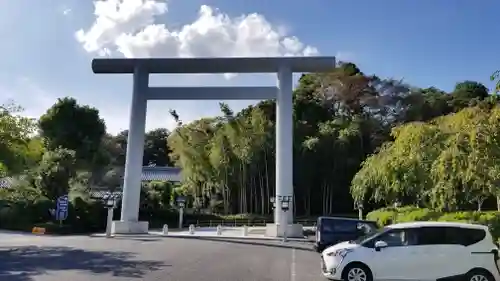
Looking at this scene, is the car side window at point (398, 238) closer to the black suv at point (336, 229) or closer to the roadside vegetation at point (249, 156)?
the black suv at point (336, 229)

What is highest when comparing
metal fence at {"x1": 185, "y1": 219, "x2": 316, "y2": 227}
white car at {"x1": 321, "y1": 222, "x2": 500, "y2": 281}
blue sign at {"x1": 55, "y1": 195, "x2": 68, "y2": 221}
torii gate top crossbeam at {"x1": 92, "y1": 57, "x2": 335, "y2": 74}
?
torii gate top crossbeam at {"x1": 92, "y1": 57, "x2": 335, "y2": 74}

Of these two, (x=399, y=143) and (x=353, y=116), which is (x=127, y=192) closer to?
(x=399, y=143)

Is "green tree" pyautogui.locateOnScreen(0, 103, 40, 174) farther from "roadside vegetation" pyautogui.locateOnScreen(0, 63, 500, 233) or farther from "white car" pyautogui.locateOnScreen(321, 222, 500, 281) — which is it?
"white car" pyautogui.locateOnScreen(321, 222, 500, 281)

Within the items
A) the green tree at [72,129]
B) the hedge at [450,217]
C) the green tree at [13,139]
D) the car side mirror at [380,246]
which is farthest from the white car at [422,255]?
the green tree at [72,129]

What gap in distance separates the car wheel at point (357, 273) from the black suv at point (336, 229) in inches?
301

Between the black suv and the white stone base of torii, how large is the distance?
804cm

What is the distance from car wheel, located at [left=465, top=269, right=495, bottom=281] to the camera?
30.0ft

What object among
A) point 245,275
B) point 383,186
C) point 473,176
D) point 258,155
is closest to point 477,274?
point 245,275

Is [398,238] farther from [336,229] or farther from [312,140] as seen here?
[312,140]

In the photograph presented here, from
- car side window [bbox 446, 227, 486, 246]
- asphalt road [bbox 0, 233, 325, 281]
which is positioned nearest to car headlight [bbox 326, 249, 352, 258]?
asphalt road [bbox 0, 233, 325, 281]

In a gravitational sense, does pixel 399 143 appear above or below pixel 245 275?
above

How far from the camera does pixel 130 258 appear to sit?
1388 centimetres

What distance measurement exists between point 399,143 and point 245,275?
15.6 m

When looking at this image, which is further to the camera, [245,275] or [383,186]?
[383,186]
